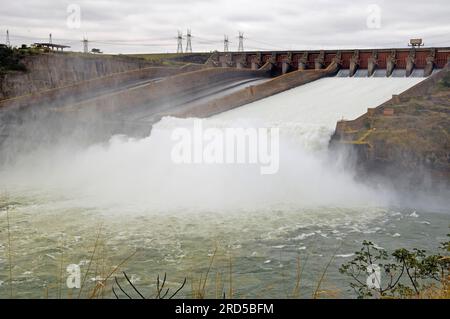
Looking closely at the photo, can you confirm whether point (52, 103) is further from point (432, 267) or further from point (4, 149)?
point (432, 267)

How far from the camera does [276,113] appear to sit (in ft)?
66.1

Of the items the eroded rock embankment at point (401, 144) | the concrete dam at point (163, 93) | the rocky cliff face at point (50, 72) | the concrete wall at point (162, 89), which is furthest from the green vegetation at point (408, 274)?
the rocky cliff face at point (50, 72)

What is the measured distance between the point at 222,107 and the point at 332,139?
698 cm

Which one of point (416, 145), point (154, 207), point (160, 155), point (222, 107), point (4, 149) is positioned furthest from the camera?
point (222, 107)

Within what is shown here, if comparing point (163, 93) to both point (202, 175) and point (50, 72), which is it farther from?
point (202, 175)

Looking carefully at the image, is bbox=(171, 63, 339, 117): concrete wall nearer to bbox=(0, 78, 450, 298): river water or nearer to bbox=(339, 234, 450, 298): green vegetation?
bbox=(0, 78, 450, 298): river water

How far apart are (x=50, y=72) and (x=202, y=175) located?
1377 cm

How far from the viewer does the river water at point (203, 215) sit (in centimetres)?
812

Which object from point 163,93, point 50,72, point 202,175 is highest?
point 50,72

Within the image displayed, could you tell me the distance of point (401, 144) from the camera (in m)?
14.9

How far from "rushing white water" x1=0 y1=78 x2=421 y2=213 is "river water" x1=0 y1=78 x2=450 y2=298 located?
49 millimetres

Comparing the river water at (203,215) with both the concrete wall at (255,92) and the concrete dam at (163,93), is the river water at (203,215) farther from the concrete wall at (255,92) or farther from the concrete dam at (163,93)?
the concrete wall at (255,92)

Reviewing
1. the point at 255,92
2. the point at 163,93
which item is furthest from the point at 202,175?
the point at 255,92
